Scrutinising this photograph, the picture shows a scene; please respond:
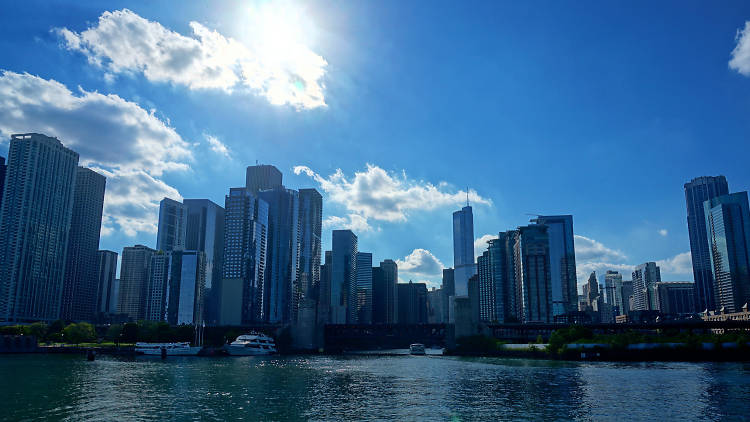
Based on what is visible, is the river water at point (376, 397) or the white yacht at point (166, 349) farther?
the white yacht at point (166, 349)

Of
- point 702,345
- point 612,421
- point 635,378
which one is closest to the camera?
point 612,421

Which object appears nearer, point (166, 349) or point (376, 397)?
point (376, 397)

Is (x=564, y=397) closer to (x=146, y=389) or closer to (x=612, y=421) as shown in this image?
(x=612, y=421)

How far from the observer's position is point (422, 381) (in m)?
89.6

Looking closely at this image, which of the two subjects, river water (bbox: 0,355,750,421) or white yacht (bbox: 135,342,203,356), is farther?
white yacht (bbox: 135,342,203,356)

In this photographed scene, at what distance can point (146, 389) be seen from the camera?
74438 mm

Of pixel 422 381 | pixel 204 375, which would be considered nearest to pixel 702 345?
pixel 422 381

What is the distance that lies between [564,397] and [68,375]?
3269 inches

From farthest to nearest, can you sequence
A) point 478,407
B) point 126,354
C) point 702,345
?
point 126,354
point 702,345
point 478,407

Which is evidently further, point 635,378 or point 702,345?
point 702,345

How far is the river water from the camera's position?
5325 cm

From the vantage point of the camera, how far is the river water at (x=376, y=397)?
53.2 meters

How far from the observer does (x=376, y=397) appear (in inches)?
2672

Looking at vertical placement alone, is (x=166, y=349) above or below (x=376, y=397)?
below
